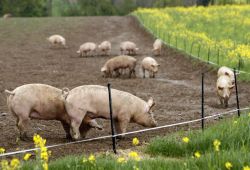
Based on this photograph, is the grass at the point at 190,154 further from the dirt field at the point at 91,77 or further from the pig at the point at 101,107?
the pig at the point at 101,107

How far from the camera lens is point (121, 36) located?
116ft

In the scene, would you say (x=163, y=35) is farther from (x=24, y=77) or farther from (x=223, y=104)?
(x=223, y=104)

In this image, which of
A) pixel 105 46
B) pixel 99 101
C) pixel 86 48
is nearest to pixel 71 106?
pixel 99 101

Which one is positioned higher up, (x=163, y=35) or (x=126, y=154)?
(x=126, y=154)

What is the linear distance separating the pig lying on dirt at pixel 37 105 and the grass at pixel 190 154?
2174mm

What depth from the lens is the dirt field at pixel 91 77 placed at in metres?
11.0

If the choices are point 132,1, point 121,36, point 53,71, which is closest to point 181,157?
point 53,71

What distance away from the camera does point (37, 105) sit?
1041 cm

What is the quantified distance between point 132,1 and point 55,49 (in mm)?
38898

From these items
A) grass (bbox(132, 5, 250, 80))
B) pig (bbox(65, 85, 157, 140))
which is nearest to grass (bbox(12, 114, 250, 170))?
pig (bbox(65, 85, 157, 140))

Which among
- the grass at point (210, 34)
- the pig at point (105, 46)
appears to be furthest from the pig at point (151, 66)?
the pig at point (105, 46)

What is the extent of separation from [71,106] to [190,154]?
9.63 feet

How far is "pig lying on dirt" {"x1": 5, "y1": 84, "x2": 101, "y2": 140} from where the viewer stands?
1027 cm

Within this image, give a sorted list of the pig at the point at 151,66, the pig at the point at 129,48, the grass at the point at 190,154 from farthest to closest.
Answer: the pig at the point at 129,48, the pig at the point at 151,66, the grass at the point at 190,154
